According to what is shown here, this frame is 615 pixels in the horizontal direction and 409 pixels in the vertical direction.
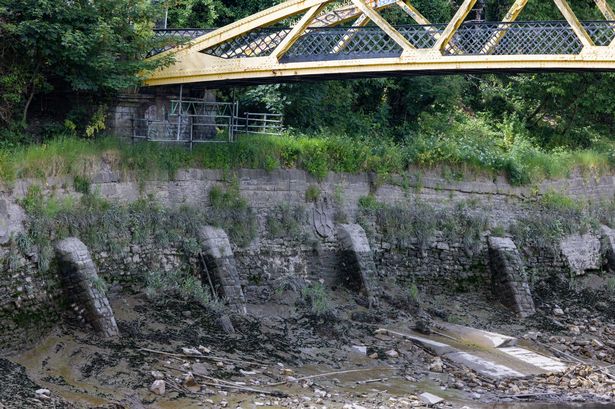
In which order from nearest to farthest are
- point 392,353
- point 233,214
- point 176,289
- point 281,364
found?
point 281,364
point 176,289
point 392,353
point 233,214

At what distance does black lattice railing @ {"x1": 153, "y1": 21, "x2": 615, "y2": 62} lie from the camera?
22.0m

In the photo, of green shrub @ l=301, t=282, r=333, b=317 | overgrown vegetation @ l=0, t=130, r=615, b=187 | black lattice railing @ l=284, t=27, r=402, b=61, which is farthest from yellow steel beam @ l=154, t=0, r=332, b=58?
green shrub @ l=301, t=282, r=333, b=317

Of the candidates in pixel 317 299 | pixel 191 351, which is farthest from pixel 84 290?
pixel 317 299

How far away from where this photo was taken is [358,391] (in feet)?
58.3

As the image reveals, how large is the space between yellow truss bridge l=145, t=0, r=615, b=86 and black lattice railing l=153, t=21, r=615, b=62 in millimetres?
18

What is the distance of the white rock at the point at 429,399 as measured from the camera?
688 inches

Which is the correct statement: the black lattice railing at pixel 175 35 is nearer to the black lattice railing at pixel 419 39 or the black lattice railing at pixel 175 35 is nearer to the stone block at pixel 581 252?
the black lattice railing at pixel 419 39

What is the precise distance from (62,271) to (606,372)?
30.2 ft

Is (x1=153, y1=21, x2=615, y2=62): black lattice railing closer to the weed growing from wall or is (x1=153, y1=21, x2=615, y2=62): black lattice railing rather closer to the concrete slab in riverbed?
the weed growing from wall

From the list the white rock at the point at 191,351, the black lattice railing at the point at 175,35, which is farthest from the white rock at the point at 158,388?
the black lattice railing at the point at 175,35

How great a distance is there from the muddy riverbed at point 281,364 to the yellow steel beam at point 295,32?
4555 millimetres

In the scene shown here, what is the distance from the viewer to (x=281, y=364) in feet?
60.4

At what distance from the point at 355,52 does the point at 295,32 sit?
1175mm

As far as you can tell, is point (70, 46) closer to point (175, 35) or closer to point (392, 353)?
point (175, 35)
